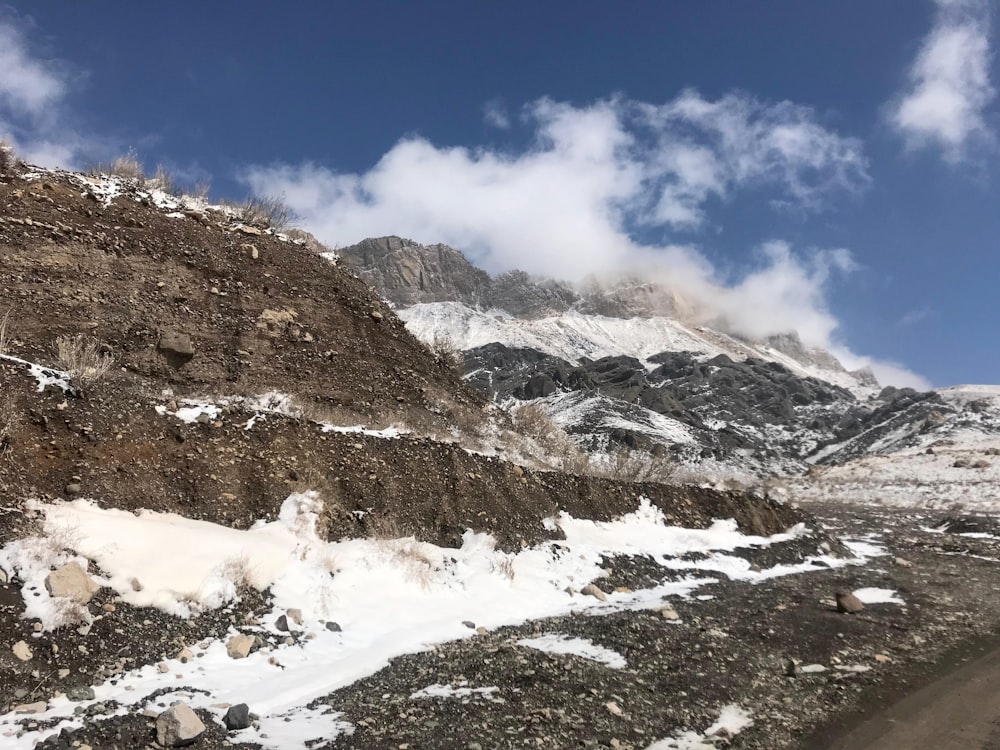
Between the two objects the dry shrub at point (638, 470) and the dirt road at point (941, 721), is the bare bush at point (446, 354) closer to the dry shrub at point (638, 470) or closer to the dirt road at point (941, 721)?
the dry shrub at point (638, 470)

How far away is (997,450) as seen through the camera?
173 feet

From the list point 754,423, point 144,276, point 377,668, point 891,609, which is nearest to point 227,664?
point 377,668

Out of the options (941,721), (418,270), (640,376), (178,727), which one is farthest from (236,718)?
(418,270)

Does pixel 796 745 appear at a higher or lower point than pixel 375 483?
lower

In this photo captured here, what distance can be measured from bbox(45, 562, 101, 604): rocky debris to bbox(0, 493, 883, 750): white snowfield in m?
0.10

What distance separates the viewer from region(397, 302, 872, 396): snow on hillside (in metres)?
110

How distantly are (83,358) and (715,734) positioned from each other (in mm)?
10951

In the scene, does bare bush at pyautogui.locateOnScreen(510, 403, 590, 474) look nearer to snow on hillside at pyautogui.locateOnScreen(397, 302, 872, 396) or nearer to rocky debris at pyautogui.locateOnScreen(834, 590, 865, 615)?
rocky debris at pyautogui.locateOnScreen(834, 590, 865, 615)

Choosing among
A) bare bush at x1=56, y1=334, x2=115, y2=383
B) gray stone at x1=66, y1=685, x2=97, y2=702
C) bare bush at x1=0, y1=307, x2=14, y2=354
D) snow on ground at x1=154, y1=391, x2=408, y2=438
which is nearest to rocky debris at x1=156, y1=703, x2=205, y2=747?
gray stone at x1=66, y1=685, x2=97, y2=702

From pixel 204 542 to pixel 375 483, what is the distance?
3593 mm

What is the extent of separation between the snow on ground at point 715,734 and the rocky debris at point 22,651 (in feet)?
19.7

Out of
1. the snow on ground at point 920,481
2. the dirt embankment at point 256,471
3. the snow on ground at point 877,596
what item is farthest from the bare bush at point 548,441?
the snow on ground at point 920,481

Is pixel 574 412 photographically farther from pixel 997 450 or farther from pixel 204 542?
pixel 204 542

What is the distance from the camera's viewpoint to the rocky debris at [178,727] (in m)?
5.16
